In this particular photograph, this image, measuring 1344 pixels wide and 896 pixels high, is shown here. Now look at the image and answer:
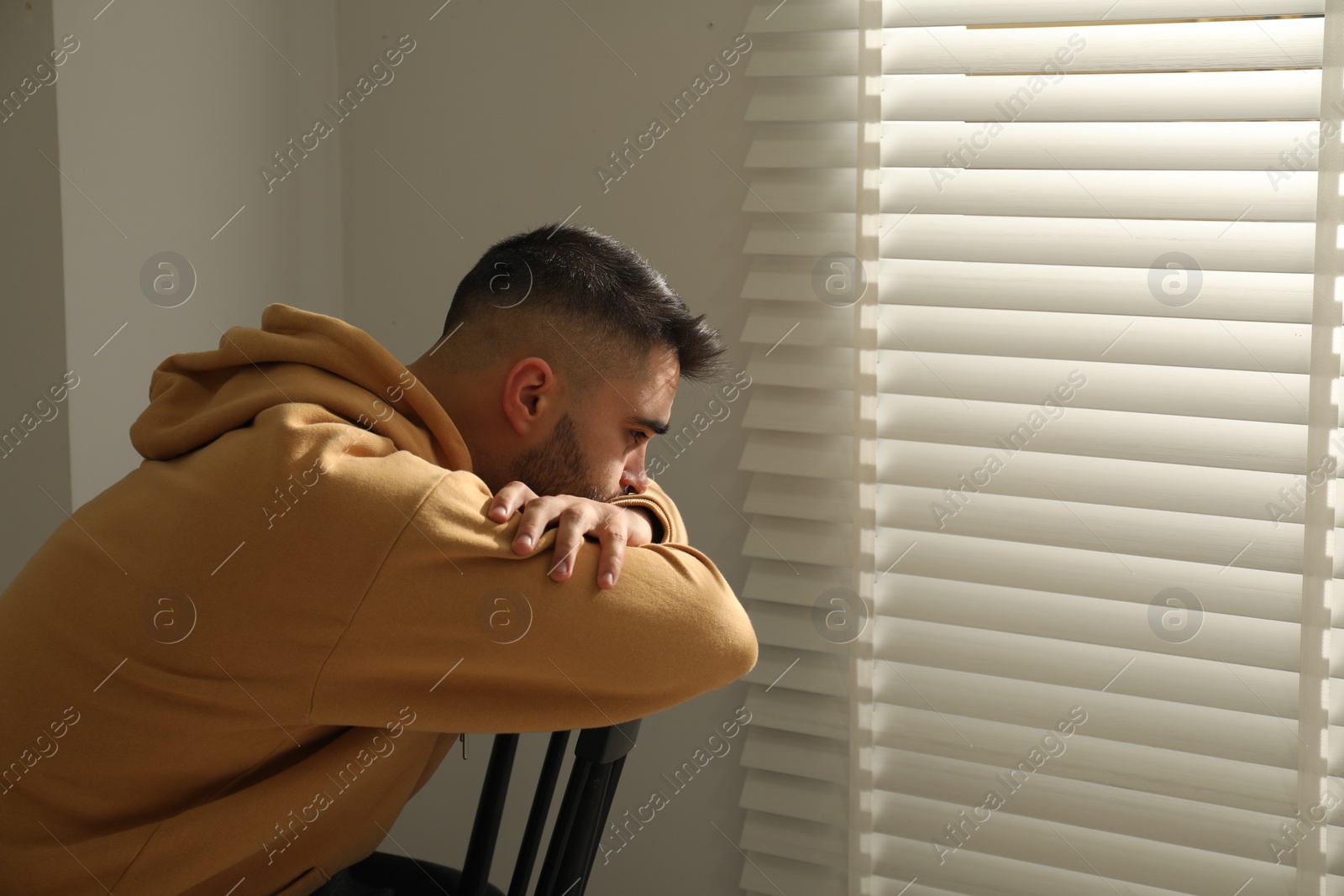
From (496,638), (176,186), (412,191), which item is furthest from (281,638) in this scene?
(412,191)

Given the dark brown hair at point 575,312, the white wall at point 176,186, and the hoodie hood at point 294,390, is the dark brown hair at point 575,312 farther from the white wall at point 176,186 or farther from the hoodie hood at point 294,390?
the white wall at point 176,186

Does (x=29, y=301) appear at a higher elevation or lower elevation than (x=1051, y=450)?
lower

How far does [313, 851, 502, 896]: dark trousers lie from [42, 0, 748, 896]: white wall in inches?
24.9

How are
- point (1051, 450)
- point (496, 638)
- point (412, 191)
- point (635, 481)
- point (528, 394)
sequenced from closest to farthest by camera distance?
1. point (496, 638)
2. point (528, 394)
3. point (635, 481)
4. point (1051, 450)
5. point (412, 191)

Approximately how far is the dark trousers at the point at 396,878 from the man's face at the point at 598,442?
441 millimetres

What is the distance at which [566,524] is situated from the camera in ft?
3.06

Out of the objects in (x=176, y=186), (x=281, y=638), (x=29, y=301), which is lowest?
(x=281, y=638)

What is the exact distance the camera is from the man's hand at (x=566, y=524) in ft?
2.94

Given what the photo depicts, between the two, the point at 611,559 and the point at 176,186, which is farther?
the point at 176,186

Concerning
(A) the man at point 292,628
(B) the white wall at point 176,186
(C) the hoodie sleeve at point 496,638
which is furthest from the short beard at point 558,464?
(B) the white wall at point 176,186

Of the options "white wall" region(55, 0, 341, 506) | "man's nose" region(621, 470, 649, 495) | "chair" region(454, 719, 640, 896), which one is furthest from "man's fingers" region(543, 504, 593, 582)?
"white wall" region(55, 0, 341, 506)

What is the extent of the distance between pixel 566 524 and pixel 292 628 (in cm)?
25

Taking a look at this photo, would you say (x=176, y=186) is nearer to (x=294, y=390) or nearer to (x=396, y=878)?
(x=294, y=390)

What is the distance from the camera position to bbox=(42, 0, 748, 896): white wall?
1.51 metres
